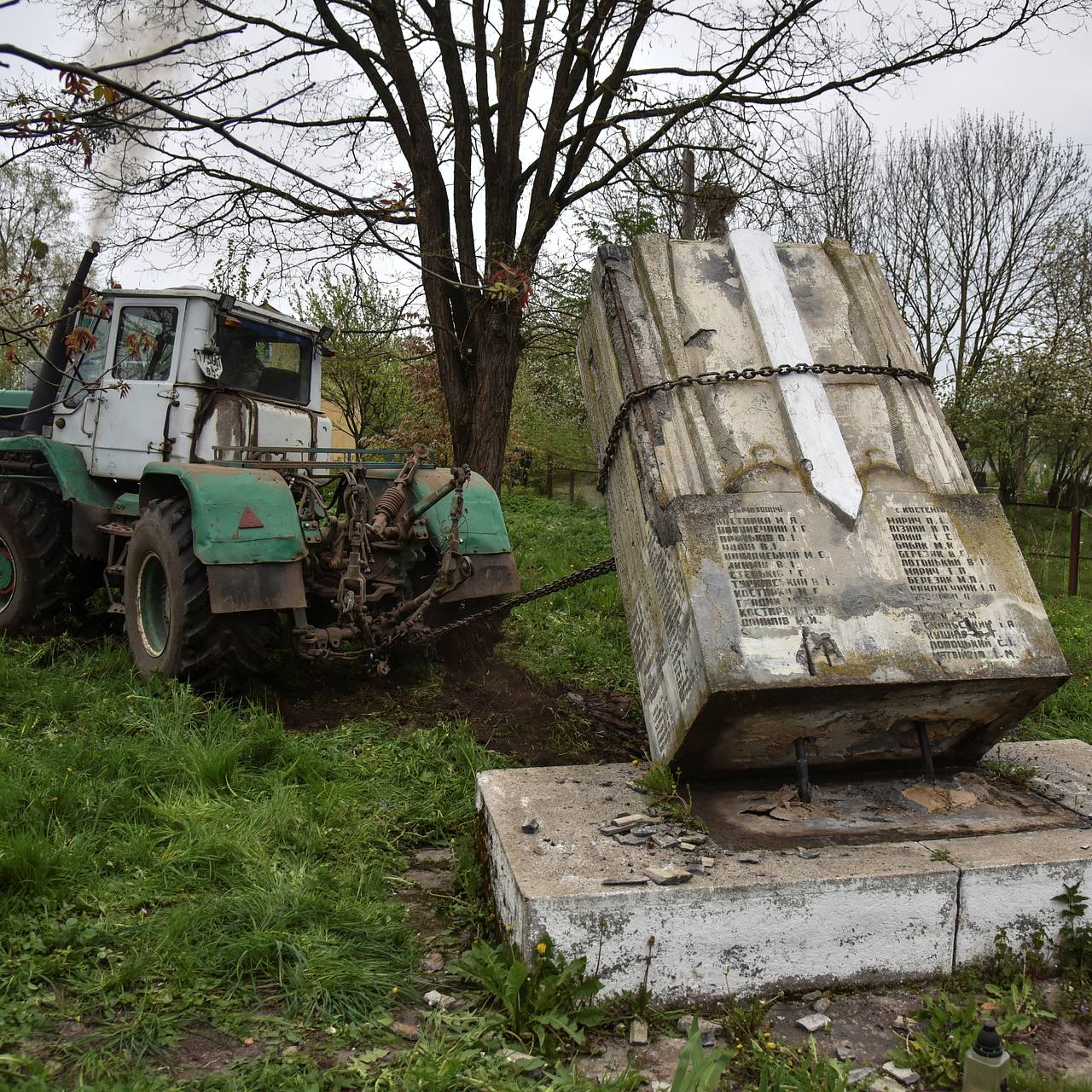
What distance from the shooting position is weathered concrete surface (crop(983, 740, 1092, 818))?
344 centimetres

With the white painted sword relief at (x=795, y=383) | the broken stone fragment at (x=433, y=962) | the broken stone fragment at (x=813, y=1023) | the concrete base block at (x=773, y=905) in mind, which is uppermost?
the white painted sword relief at (x=795, y=383)

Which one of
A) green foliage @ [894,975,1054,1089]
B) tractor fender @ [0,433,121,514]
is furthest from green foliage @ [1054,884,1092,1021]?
tractor fender @ [0,433,121,514]

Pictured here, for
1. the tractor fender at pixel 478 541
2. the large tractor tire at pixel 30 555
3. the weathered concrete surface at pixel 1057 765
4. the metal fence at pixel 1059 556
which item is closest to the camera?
the weathered concrete surface at pixel 1057 765

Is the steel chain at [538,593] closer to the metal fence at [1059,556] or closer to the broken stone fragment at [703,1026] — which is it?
the broken stone fragment at [703,1026]

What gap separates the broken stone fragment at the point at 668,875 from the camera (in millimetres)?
2695

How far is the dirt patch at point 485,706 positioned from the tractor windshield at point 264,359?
188cm

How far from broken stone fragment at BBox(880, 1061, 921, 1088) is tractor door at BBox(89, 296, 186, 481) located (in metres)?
5.04

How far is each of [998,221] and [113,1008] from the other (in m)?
20.9

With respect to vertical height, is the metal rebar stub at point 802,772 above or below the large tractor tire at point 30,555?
below

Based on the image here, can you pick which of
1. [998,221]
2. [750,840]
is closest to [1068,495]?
[998,221]

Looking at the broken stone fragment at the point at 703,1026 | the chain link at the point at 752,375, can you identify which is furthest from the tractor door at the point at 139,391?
the broken stone fragment at the point at 703,1026

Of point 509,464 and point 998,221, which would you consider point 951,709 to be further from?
point 998,221

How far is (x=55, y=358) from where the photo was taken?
21.9 ft

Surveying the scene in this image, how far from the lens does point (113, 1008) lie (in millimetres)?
2484
